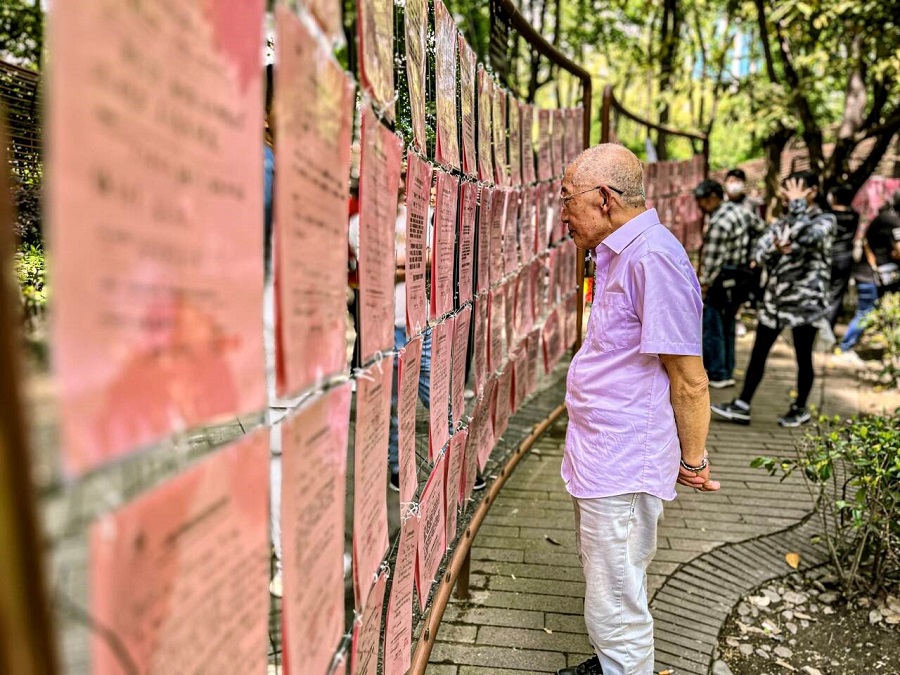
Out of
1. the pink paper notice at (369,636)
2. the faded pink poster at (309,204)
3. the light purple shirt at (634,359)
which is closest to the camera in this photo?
the faded pink poster at (309,204)

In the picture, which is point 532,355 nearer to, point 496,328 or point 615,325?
point 496,328

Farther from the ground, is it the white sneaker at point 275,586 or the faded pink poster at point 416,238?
the faded pink poster at point 416,238

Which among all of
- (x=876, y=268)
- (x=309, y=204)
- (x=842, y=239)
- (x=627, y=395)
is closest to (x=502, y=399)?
(x=627, y=395)

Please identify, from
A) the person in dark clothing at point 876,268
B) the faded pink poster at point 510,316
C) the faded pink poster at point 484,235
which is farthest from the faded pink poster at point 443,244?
the person in dark clothing at point 876,268

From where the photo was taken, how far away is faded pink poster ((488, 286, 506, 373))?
8.36ft

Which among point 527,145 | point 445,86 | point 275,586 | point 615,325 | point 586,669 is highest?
point 527,145

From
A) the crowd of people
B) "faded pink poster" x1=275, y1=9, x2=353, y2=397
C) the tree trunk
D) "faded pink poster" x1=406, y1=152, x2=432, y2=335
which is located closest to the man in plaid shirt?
the crowd of people

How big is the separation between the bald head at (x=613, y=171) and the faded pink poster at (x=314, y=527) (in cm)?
126

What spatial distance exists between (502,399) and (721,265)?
346 centimetres

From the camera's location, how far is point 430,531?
1.90 m

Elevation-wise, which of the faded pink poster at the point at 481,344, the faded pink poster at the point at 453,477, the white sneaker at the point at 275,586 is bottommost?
the faded pink poster at the point at 453,477

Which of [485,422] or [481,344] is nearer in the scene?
[481,344]

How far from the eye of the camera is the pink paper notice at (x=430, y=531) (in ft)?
5.88

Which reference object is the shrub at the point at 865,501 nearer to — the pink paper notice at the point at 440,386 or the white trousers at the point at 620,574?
the white trousers at the point at 620,574
